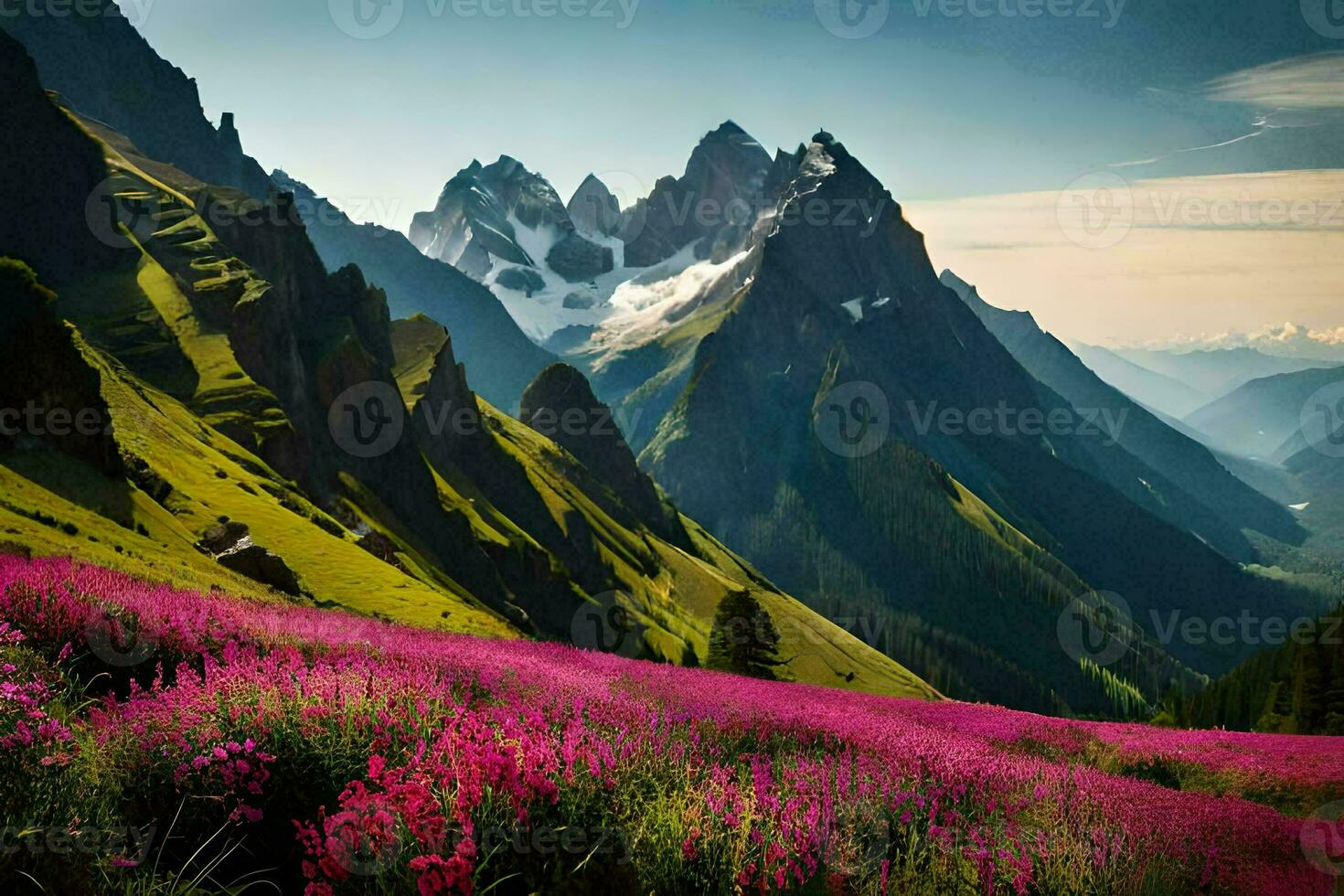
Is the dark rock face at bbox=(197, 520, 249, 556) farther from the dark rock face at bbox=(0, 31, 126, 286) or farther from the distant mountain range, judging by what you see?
the dark rock face at bbox=(0, 31, 126, 286)

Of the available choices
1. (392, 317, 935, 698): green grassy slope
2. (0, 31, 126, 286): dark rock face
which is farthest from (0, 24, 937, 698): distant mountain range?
(392, 317, 935, 698): green grassy slope

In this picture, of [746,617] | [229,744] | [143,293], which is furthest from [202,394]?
[229,744]

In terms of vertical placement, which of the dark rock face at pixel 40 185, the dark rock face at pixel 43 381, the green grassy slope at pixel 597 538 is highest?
the dark rock face at pixel 40 185

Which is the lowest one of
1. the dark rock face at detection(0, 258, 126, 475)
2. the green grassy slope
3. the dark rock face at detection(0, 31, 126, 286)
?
the green grassy slope

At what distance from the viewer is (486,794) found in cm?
684

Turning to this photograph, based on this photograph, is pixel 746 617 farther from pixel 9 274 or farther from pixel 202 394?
pixel 9 274

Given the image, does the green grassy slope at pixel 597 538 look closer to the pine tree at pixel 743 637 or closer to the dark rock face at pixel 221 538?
the pine tree at pixel 743 637

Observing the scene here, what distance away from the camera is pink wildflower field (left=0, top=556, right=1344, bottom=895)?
21.3ft

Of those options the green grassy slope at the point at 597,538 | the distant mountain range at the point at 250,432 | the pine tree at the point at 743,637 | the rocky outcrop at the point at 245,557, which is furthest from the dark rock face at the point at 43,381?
the green grassy slope at the point at 597,538

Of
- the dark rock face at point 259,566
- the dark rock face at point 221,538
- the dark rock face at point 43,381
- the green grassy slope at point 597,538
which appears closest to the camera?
the dark rock face at point 259,566

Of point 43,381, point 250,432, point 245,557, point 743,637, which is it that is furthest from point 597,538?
point 43,381

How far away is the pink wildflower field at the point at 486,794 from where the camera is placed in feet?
21.3

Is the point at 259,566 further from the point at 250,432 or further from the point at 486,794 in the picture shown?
the point at 250,432

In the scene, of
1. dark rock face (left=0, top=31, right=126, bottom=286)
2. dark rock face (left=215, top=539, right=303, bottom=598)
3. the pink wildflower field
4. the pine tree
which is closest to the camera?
the pink wildflower field
